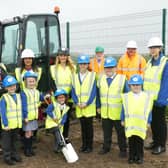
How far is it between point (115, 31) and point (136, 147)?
5.36 m

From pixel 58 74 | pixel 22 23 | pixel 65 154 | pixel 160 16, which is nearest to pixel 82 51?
pixel 160 16

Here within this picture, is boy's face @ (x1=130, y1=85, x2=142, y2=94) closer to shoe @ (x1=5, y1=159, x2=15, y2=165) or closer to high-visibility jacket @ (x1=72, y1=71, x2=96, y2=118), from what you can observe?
high-visibility jacket @ (x1=72, y1=71, x2=96, y2=118)

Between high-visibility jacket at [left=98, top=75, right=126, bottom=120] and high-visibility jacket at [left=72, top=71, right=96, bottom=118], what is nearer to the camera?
high-visibility jacket at [left=98, top=75, right=126, bottom=120]

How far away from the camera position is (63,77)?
683cm

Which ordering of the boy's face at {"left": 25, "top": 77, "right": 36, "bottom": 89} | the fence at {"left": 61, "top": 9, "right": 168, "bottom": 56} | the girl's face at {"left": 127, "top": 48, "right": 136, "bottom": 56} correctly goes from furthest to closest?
the fence at {"left": 61, "top": 9, "right": 168, "bottom": 56}
the girl's face at {"left": 127, "top": 48, "right": 136, "bottom": 56}
the boy's face at {"left": 25, "top": 77, "right": 36, "bottom": 89}

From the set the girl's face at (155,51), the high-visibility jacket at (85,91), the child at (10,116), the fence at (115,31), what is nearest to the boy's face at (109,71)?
the high-visibility jacket at (85,91)

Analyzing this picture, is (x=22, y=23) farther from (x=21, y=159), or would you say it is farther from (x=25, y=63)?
(x=21, y=159)

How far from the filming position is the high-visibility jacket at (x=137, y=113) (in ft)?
20.1

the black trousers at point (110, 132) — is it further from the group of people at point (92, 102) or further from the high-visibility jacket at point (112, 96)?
the high-visibility jacket at point (112, 96)

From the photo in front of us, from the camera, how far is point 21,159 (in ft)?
21.2

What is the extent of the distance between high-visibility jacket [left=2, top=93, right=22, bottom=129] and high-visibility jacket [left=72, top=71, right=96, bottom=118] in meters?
1.00

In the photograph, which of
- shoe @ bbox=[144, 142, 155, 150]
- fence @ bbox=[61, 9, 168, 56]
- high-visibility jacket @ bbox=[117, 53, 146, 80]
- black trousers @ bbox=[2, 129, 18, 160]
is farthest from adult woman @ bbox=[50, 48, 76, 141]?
fence @ bbox=[61, 9, 168, 56]

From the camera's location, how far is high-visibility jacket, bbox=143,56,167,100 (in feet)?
21.2

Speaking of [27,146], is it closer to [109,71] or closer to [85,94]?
[85,94]
